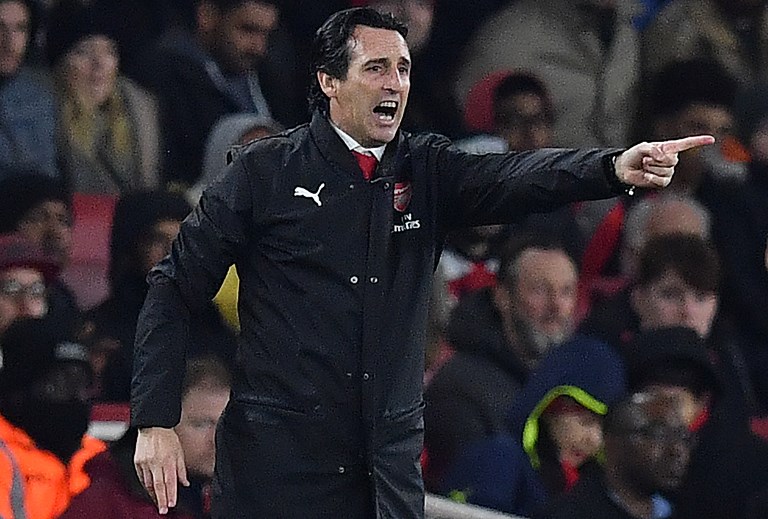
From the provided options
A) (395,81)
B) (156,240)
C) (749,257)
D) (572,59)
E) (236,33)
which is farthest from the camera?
(572,59)

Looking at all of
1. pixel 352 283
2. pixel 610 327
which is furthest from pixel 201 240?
pixel 610 327

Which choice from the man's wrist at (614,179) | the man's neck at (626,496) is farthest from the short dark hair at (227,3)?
the man's wrist at (614,179)

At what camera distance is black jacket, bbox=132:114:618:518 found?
4.12 metres

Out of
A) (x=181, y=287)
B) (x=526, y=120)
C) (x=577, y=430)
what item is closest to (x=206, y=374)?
(x=577, y=430)

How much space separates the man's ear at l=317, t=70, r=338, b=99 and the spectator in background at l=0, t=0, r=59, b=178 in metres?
3.28

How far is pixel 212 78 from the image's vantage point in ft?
26.1

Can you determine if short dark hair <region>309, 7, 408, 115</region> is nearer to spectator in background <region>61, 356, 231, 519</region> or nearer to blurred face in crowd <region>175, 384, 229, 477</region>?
spectator in background <region>61, 356, 231, 519</region>

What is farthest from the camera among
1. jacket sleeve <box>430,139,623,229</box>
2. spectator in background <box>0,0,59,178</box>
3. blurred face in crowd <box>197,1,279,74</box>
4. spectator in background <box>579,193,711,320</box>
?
blurred face in crowd <box>197,1,279,74</box>

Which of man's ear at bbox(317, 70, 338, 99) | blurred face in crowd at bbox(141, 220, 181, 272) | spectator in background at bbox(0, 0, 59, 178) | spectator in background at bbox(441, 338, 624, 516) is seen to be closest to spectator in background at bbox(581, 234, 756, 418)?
spectator in background at bbox(441, 338, 624, 516)

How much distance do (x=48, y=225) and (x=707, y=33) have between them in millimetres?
3241

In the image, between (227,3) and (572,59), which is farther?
(572,59)

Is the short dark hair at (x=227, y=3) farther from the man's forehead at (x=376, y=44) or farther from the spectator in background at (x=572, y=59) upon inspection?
the man's forehead at (x=376, y=44)

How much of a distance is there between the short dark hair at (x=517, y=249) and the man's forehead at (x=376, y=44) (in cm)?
290

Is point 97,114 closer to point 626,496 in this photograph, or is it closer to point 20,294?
point 20,294
